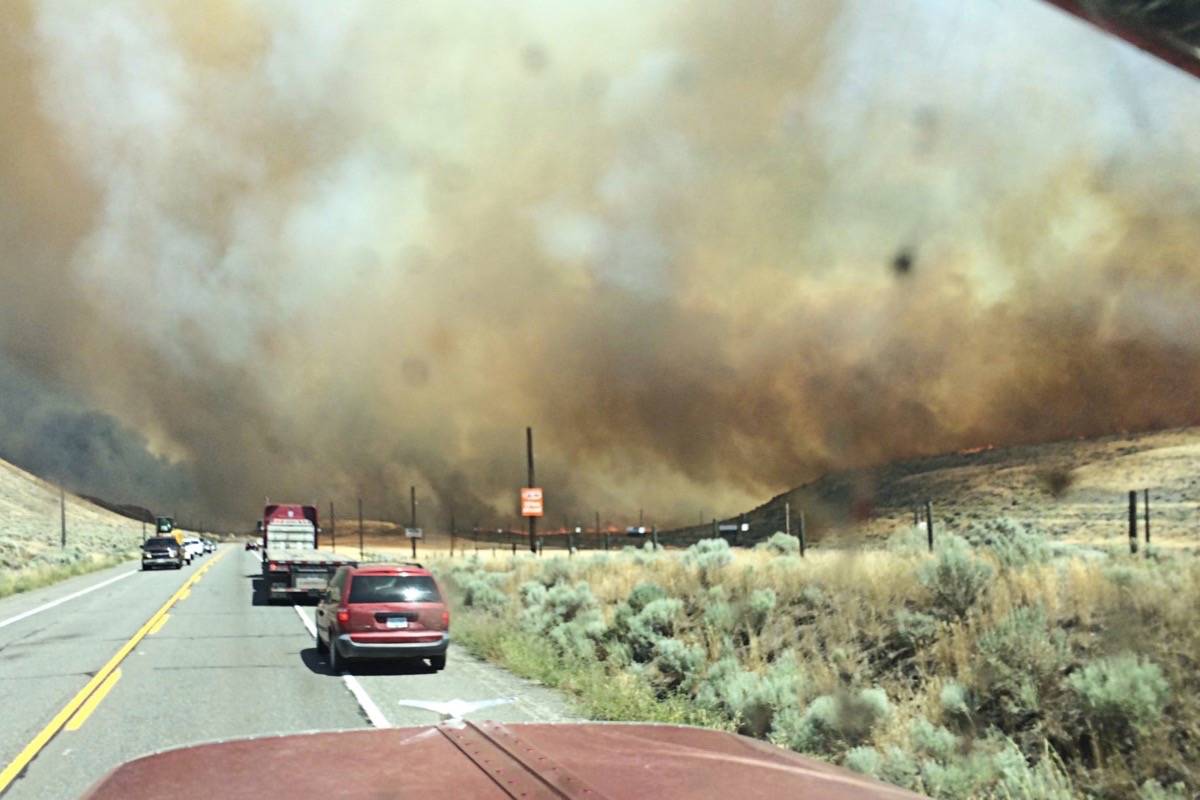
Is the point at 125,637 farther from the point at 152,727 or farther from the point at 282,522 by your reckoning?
the point at 282,522

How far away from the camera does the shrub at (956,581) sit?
1315 cm

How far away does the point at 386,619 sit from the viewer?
14.7 metres

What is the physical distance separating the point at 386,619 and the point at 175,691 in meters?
3.11

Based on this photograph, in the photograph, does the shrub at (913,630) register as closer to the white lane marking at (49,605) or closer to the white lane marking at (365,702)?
the white lane marking at (365,702)

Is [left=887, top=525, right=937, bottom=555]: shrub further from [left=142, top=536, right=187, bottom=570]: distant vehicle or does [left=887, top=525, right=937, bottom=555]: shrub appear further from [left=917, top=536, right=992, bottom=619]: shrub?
[left=142, top=536, right=187, bottom=570]: distant vehicle

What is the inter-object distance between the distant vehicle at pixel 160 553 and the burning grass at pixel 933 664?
40710 millimetres

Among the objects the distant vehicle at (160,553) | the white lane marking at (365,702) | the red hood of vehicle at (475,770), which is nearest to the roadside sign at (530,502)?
the distant vehicle at (160,553)

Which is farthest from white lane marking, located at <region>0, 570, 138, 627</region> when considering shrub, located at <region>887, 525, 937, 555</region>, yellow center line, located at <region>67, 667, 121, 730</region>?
shrub, located at <region>887, 525, 937, 555</region>

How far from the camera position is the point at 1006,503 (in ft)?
238

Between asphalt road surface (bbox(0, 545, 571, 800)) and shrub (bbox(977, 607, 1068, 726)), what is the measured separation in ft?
14.1

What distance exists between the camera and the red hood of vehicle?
240cm

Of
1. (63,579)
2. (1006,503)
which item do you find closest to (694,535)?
(1006,503)

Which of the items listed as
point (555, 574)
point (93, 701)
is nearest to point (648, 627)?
point (93, 701)

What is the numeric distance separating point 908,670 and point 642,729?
9.61 metres
